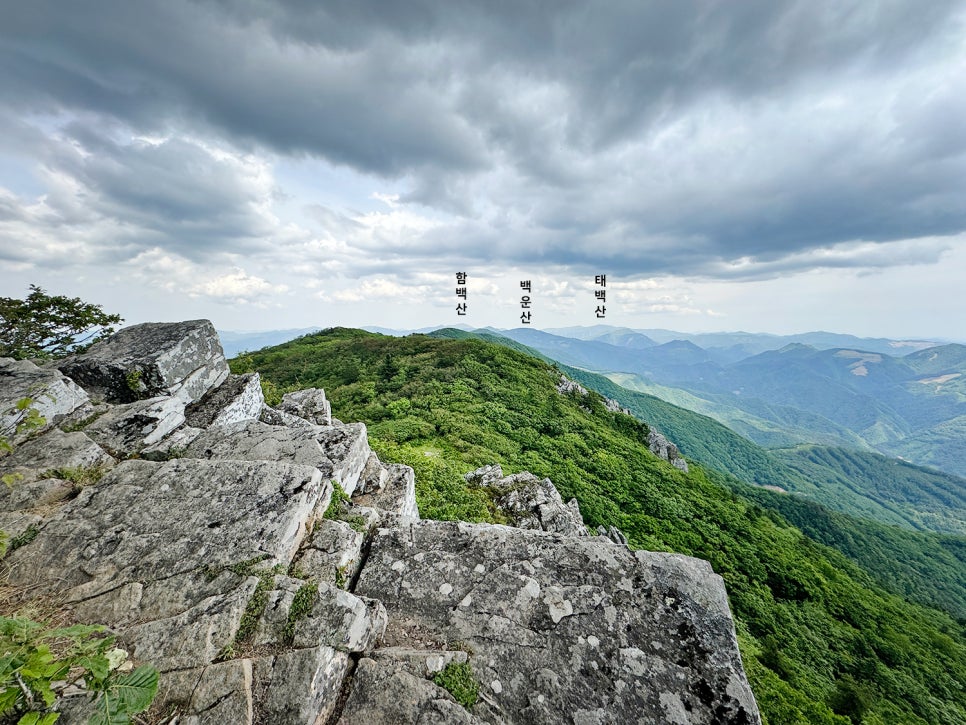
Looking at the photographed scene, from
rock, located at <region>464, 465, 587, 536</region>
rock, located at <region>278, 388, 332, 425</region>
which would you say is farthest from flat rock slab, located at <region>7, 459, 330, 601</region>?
rock, located at <region>464, 465, 587, 536</region>

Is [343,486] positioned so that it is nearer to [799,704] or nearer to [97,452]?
[97,452]

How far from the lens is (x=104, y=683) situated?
3156 mm

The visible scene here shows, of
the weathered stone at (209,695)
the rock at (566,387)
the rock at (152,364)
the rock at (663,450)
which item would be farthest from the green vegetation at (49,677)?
the rock at (663,450)

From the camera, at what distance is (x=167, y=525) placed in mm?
6059

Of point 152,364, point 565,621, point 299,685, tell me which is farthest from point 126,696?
point 152,364

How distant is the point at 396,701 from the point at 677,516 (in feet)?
72.7

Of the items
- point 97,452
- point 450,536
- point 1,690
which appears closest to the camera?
point 1,690

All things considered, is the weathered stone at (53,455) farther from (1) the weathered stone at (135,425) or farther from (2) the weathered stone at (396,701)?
(2) the weathered stone at (396,701)

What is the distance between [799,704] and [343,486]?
51.3 feet

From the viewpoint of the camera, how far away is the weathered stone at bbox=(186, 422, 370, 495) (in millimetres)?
8438

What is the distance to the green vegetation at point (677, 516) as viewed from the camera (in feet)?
48.0

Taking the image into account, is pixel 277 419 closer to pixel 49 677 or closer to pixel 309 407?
pixel 309 407

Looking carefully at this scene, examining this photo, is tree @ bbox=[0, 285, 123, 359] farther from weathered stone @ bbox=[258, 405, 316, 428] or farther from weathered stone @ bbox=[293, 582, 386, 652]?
weathered stone @ bbox=[293, 582, 386, 652]

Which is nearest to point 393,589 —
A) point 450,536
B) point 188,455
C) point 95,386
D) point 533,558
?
point 450,536
